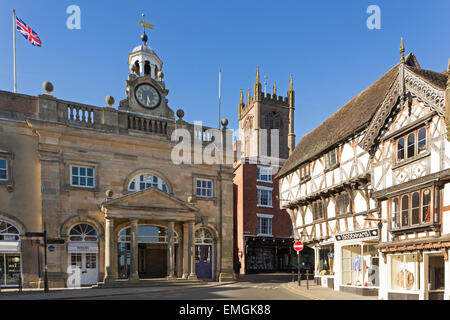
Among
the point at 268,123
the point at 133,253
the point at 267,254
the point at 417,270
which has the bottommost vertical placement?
the point at 267,254

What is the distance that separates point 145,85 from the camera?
27016 mm

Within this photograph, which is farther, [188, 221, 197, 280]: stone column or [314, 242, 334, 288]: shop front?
[188, 221, 197, 280]: stone column

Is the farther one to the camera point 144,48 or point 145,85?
point 144,48

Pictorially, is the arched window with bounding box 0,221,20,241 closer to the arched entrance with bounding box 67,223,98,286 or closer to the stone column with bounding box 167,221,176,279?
the arched entrance with bounding box 67,223,98,286

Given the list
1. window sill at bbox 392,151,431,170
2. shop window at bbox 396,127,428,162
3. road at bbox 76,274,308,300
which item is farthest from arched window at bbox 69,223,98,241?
shop window at bbox 396,127,428,162

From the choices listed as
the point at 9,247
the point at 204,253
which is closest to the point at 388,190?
the point at 204,253

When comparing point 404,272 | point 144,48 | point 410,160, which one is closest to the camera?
point 410,160

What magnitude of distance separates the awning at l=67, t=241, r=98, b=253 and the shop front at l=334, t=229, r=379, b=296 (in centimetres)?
1454

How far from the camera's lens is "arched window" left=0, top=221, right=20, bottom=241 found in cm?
2053

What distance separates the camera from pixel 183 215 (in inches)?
953

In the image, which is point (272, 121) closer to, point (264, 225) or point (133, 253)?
point (264, 225)

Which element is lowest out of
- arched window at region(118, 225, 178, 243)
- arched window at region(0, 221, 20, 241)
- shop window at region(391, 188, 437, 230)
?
arched window at region(118, 225, 178, 243)

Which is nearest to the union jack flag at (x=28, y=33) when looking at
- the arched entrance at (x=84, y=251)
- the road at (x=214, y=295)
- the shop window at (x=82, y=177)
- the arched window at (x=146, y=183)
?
the shop window at (x=82, y=177)

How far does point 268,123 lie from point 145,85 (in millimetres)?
41288
